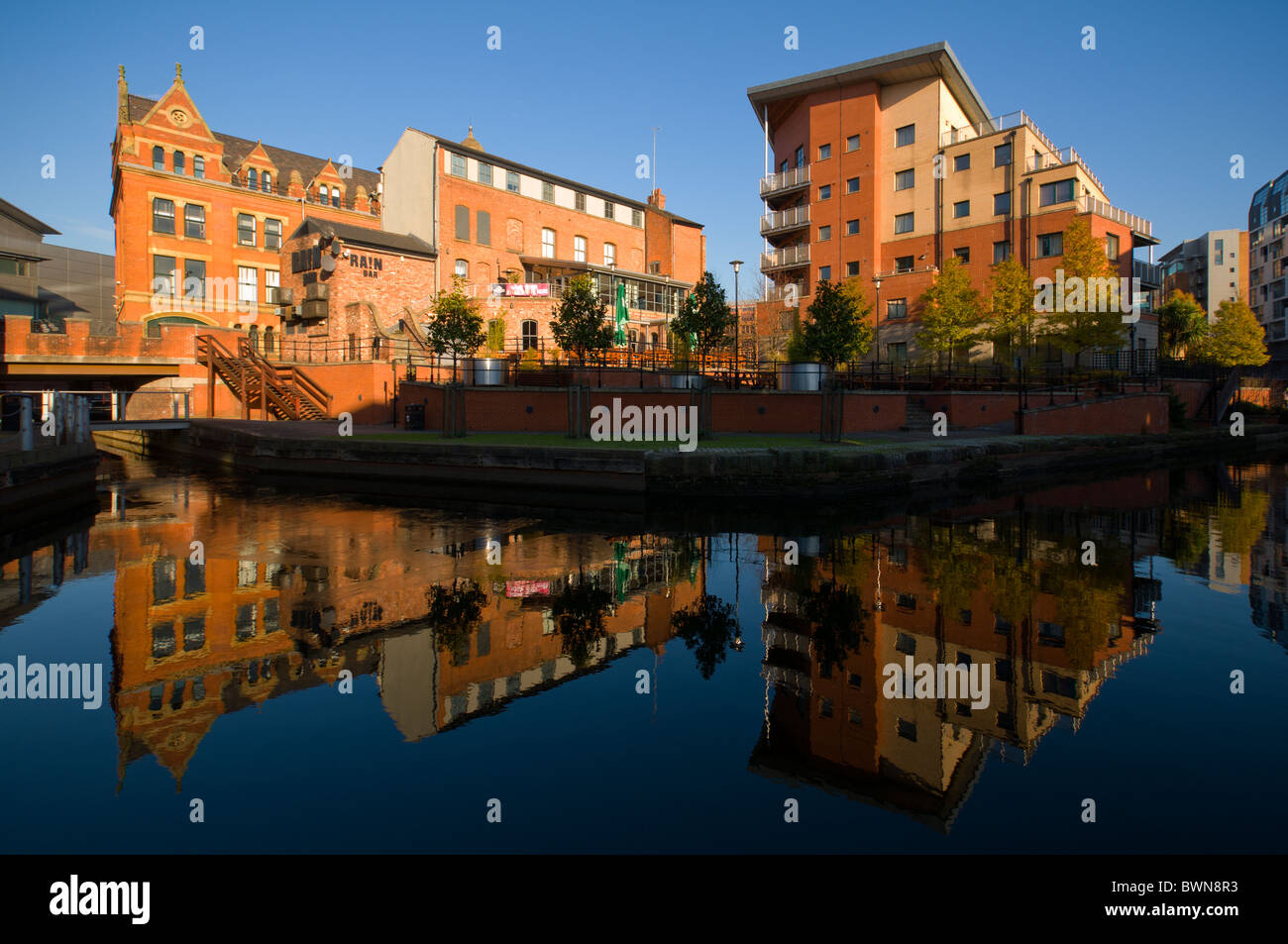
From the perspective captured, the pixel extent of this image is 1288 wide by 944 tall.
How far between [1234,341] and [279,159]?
65530 millimetres

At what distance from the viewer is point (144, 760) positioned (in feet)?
15.4

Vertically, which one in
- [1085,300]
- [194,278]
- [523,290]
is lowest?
[1085,300]

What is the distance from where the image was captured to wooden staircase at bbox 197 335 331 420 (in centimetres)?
3091

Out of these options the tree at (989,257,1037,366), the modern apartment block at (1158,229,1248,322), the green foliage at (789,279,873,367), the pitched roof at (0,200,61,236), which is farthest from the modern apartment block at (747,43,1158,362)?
the modern apartment block at (1158,229,1248,322)

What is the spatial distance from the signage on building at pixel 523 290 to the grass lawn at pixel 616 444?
19.7 m

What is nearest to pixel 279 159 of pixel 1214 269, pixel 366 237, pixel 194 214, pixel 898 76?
pixel 194 214

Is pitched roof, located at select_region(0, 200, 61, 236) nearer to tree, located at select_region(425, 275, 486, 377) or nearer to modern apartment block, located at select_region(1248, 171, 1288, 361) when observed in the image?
tree, located at select_region(425, 275, 486, 377)

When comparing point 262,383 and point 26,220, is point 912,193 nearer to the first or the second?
point 262,383

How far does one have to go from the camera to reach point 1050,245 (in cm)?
3788

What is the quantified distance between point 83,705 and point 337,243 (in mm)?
34887

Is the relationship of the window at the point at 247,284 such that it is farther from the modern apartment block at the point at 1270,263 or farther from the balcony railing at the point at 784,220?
the modern apartment block at the point at 1270,263

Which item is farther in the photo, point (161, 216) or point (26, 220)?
point (26, 220)
